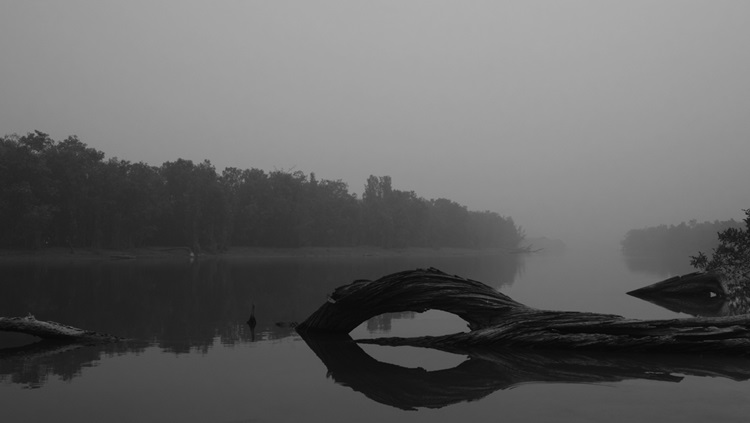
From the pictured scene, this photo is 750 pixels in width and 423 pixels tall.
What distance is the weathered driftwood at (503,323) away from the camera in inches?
407

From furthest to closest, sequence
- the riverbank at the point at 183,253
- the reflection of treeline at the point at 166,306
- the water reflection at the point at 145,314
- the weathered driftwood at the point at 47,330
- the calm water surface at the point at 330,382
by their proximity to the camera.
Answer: the riverbank at the point at 183,253, the reflection of treeline at the point at 166,306, the weathered driftwood at the point at 47,330, the water reflection at the point at 145,314, the calm water surface at the point at 330,382

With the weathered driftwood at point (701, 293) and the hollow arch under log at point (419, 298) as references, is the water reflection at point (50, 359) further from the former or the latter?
the weathered driftwood at point (701, 293)

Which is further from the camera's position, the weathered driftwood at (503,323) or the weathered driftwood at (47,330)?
the weathered driftwood at (47,330)

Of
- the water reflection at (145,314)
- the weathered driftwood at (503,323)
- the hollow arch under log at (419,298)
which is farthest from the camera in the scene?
the hollow arch under log at (419,298)

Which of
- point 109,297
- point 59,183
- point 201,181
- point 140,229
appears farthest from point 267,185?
point 109,297

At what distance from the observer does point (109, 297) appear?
21.1m

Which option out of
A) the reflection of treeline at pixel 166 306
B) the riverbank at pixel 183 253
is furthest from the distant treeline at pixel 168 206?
the reflection of treeline at pixel 166 306

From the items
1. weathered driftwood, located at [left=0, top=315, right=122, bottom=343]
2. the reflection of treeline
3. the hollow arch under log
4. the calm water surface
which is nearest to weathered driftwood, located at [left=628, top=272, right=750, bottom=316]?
the hollow arch under log

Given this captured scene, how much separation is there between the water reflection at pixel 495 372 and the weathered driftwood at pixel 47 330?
5541mm

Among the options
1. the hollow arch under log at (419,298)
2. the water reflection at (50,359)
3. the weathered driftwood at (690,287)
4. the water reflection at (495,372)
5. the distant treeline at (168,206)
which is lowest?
the water reflection at (495,372)

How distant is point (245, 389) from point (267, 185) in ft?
313

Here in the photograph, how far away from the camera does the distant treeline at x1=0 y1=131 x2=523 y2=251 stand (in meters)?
64.7

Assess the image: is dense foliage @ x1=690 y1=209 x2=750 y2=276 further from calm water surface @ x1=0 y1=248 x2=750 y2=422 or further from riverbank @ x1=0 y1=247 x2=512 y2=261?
riverbank @ x1=0 y1=247 x2=512 y2=261

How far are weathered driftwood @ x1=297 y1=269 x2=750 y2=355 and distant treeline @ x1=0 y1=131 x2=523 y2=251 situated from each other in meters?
62.0
